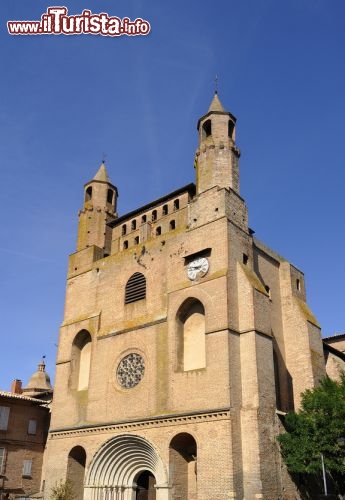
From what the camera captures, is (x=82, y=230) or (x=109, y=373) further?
(x=82, y=230)

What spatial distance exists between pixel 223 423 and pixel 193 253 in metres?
8.36

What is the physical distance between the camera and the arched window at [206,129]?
98.0 ft

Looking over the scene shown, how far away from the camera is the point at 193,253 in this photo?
25953 mm

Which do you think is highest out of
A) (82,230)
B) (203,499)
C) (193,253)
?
(82,230)

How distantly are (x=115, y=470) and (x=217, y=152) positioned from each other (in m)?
17.2

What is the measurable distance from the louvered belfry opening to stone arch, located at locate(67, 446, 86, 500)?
8.07 meters

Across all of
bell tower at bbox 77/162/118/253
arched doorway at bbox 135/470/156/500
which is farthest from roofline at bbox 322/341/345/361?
bell tower at bbox 77/162/118/253

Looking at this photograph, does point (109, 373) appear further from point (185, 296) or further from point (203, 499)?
point (203, 499)

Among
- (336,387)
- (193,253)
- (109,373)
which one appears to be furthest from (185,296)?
(336,387)

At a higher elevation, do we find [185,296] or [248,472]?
[185,296]

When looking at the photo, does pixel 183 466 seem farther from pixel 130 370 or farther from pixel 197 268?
pixel 197 268

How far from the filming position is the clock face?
83.1ft

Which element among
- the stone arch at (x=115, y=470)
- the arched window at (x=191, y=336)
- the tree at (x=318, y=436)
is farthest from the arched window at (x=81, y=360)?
the tree at (x=318, y=436)

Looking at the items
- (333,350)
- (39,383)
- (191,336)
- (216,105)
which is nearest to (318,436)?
(191,336)
